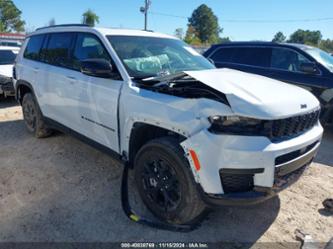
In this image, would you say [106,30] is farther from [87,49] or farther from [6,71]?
[6,71]

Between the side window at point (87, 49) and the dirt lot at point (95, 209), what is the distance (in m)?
1.48

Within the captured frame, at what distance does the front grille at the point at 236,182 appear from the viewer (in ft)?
7.32

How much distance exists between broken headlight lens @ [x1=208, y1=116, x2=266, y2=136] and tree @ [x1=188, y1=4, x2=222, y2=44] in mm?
86287

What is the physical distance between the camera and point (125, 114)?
115 inches

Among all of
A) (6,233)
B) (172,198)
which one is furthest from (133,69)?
(6,233)

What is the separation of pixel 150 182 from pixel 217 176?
871 millimetres

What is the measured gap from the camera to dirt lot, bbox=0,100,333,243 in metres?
2.65

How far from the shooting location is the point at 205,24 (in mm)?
86625

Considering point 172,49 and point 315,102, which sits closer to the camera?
point 315,102

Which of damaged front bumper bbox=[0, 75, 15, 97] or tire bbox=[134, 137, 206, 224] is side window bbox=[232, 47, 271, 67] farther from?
damaged front bumper bbox=[0, 75, 15, 97]

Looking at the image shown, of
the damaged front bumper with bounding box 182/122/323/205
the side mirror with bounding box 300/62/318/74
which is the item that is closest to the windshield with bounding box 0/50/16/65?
the side mirror with bounding box 300/62/318/74

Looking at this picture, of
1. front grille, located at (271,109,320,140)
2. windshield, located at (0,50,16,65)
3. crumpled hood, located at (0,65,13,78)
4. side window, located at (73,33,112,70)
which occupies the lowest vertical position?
crumpled hood, located at (0,65,13,78)

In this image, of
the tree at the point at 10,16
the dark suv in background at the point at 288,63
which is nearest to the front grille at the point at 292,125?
the dark suv in background at the point at 288,63

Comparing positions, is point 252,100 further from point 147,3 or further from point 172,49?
point 147,3
